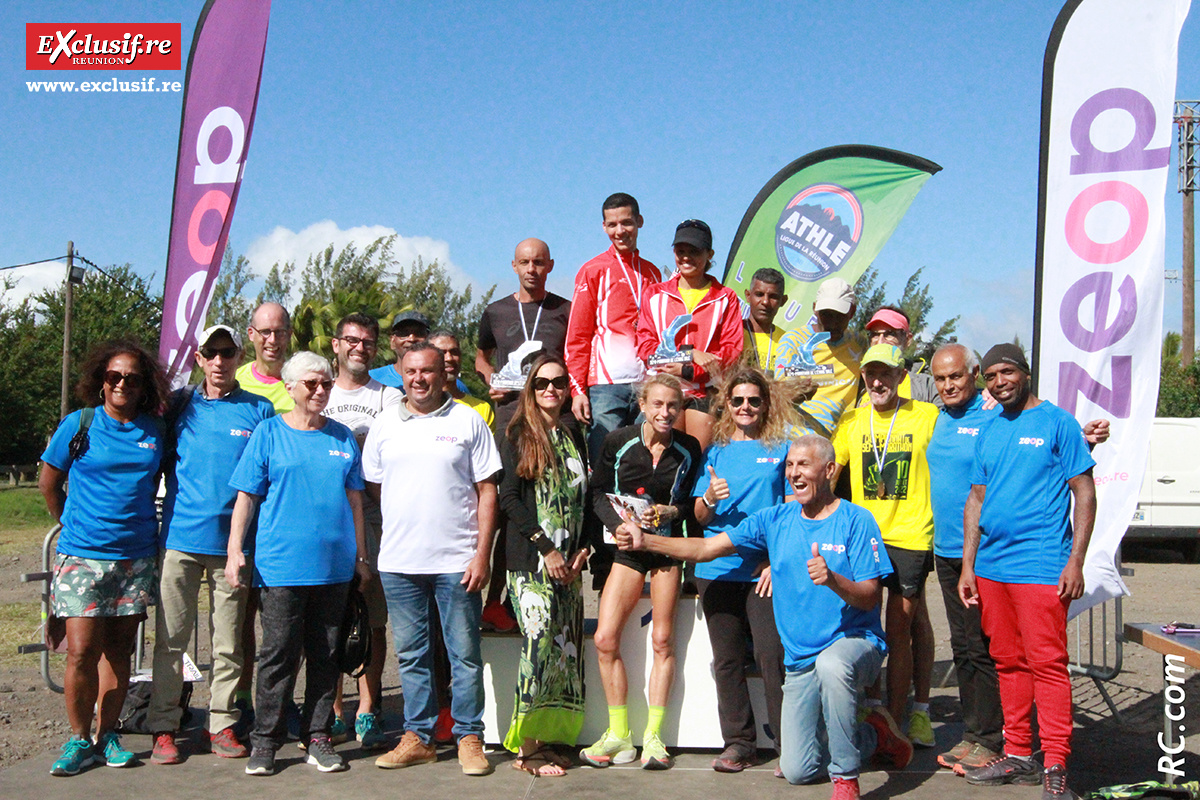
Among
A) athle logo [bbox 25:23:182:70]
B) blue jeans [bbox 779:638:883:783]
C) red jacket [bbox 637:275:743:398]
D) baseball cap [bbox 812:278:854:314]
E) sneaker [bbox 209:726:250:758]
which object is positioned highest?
athle logo [bbox 25:23:182:70]

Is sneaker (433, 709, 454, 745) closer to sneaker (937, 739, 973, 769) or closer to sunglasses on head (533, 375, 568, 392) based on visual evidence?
sunglasses on head (533, 375, 568, 392)

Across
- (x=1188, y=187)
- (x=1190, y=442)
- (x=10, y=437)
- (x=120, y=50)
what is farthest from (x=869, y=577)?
(x=10, y=437)

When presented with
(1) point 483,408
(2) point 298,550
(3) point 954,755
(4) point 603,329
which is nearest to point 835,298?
(4) point 603,329

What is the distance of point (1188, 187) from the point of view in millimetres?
27094

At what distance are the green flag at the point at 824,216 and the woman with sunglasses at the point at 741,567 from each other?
5401 millimetres

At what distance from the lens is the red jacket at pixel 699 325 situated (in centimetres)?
523

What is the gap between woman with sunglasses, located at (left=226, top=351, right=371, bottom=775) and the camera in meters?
4.59

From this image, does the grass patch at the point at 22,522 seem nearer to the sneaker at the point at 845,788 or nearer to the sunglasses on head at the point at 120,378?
the sunglasses on head at the point at 120,378

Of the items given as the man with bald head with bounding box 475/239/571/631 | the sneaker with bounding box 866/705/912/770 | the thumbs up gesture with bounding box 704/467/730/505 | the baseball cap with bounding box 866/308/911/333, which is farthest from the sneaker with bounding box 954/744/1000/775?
the man with bald head with bounding box 475/239/571/631

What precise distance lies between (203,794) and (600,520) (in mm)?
2124

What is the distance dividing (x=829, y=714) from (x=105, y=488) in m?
3.43

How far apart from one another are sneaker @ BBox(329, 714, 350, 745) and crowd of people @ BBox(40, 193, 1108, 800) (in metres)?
0.22

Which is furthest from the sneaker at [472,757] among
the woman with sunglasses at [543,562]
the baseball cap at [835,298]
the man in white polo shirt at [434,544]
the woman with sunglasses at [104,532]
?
the baseball cap at [835,298]

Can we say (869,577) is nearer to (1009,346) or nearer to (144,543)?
(1009,346)
